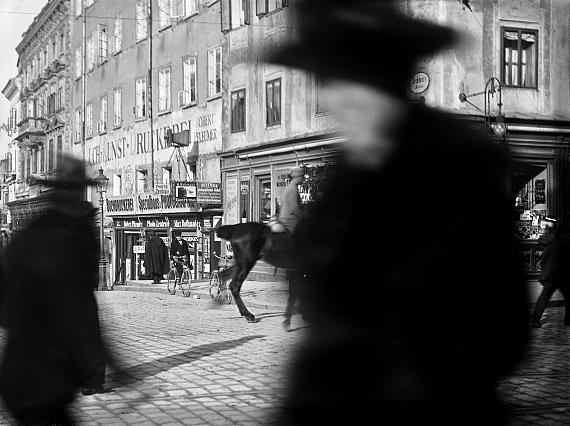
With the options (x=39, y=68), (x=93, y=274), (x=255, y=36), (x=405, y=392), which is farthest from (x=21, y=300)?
(x=405, y=392)

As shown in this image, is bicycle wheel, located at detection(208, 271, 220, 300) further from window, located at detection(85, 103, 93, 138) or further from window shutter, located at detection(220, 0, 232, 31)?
window shutter, located at detection(220, 0, 232, 31)

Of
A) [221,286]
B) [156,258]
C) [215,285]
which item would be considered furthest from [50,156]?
[156,258]

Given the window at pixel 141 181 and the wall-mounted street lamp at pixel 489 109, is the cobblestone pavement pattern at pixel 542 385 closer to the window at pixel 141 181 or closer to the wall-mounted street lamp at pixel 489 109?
the wall-mounted street lamp at pixel 489 109

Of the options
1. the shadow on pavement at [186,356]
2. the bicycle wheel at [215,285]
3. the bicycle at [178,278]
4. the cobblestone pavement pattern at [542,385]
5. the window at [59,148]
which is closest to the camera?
the cobblestone pavement pattern at [542,385]

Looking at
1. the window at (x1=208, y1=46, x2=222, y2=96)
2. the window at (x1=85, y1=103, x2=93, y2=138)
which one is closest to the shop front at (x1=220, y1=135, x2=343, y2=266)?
the window at (x1=208, y1=46, x2=222, y2=96)

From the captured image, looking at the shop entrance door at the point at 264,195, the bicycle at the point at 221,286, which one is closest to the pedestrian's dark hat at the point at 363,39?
the shop entrance door at the point at 264,195

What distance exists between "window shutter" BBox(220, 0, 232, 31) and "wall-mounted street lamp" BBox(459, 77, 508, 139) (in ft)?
1.02

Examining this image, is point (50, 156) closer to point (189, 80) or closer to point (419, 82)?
point (189, 80)

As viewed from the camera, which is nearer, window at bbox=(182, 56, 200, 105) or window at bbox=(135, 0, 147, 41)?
window at bbox=(135, 0, 147, 41)

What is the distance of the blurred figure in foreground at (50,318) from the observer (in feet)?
3.85

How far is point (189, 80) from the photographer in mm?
1396

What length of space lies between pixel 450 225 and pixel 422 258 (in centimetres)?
4

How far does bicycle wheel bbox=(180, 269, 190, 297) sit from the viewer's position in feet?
27.7

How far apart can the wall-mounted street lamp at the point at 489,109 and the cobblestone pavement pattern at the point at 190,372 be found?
0.24 m
